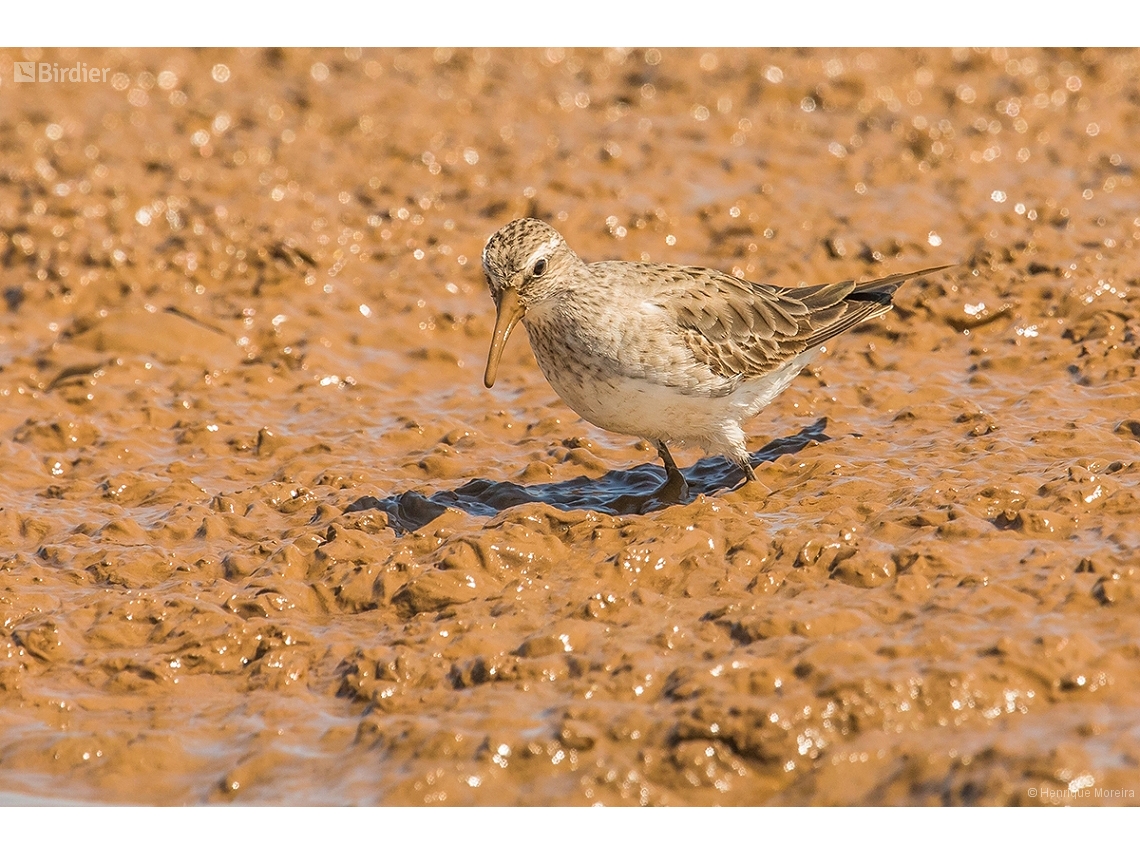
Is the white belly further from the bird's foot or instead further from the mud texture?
the mud texture

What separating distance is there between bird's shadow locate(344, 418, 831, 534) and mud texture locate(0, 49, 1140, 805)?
39 mm

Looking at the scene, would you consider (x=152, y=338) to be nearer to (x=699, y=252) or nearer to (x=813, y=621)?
(x=699, y=252)

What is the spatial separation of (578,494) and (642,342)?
1263 millimetres

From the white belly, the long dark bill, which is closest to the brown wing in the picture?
the white belly

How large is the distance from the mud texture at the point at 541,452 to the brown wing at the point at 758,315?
2.45 feet

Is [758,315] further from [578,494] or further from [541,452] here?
[541,452]

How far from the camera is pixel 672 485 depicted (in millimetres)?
8852

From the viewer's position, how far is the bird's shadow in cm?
877

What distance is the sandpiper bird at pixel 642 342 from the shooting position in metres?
8.22

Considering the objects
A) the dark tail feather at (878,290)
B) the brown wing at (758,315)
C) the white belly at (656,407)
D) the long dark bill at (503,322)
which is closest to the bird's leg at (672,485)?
the white belly at (656,407)

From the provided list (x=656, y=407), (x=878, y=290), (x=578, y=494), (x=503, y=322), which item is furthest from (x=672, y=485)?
(x=878, y=290)

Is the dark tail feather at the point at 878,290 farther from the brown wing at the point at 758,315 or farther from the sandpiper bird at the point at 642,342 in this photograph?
the sandpiper bird at the point at 642,342

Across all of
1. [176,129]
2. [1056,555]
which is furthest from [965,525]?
[176,129]

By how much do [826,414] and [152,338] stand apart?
18.1 ft
